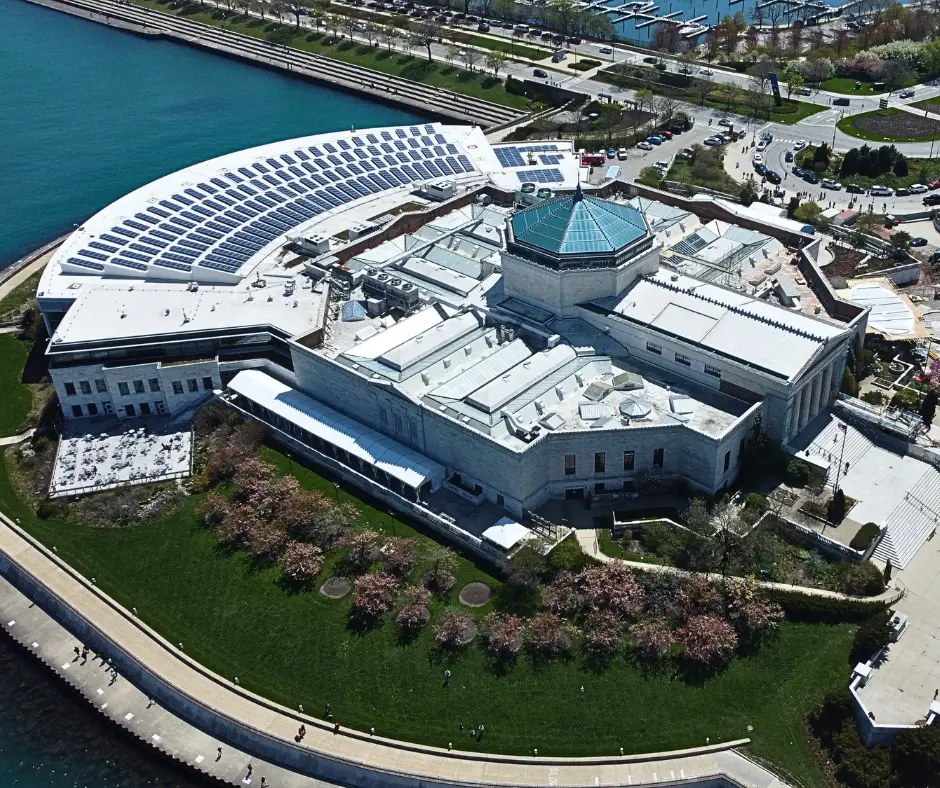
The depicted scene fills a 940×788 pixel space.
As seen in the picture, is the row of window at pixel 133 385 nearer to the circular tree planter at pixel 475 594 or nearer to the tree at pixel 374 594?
the tree at pixel 374 594

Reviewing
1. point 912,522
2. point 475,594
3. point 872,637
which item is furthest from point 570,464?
point 912,522

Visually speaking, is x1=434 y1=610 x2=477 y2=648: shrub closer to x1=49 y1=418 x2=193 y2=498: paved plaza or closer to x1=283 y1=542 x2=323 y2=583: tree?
x1=283 y1=542 x2=323 y2=583: tree

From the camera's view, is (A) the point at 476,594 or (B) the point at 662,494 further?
(B) the point at 662,494

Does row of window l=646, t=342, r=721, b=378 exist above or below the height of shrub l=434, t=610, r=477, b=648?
above

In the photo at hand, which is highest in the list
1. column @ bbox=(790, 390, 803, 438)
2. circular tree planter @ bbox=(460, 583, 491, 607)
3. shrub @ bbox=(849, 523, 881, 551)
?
column @ bbox=(790, 390, 803, 438)

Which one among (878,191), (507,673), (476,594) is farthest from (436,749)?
(878,191)

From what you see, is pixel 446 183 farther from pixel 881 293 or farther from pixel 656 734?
pixel 656 734

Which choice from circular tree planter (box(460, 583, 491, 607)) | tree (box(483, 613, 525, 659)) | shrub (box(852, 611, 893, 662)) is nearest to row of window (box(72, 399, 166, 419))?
circular tree planter (box(460, 583, 491, 607))

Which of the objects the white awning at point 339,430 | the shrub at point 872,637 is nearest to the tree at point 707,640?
the shrub at point 872,637
